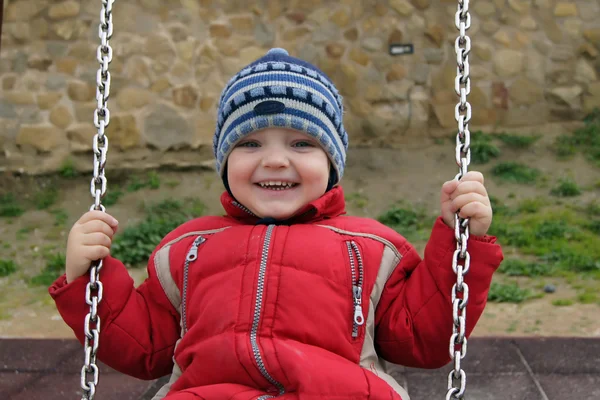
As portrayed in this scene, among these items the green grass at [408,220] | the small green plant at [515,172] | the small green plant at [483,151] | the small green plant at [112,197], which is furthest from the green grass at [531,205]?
the small green plant at [112,197]

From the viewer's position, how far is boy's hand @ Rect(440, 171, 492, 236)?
1.68 m

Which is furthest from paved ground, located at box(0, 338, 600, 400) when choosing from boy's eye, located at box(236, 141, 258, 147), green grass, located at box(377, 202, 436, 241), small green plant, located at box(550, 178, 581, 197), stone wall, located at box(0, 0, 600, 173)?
stone wall, located at box(0, 0, 600, 173)

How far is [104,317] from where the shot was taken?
183cm

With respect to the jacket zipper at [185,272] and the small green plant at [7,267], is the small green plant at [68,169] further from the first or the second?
the jacket zipper at [185,272]

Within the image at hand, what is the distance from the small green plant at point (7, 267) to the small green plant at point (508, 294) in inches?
120

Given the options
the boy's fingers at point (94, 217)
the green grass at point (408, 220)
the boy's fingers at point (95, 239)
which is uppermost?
the boy's fingers at point (94, 217)

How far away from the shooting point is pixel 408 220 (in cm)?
534

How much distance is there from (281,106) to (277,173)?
17cm

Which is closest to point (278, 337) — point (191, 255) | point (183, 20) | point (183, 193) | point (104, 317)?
point (191, 255)

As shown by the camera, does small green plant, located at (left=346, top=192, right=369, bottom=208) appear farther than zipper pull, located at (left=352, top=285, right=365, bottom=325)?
Yes

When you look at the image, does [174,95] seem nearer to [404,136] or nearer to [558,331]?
[404,136]

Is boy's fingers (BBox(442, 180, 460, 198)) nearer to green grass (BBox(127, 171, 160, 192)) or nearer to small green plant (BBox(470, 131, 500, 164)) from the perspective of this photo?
green grass (BBox(127, 171, 160, 192))

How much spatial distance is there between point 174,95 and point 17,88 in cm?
125

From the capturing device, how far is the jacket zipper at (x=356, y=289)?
1750mm
